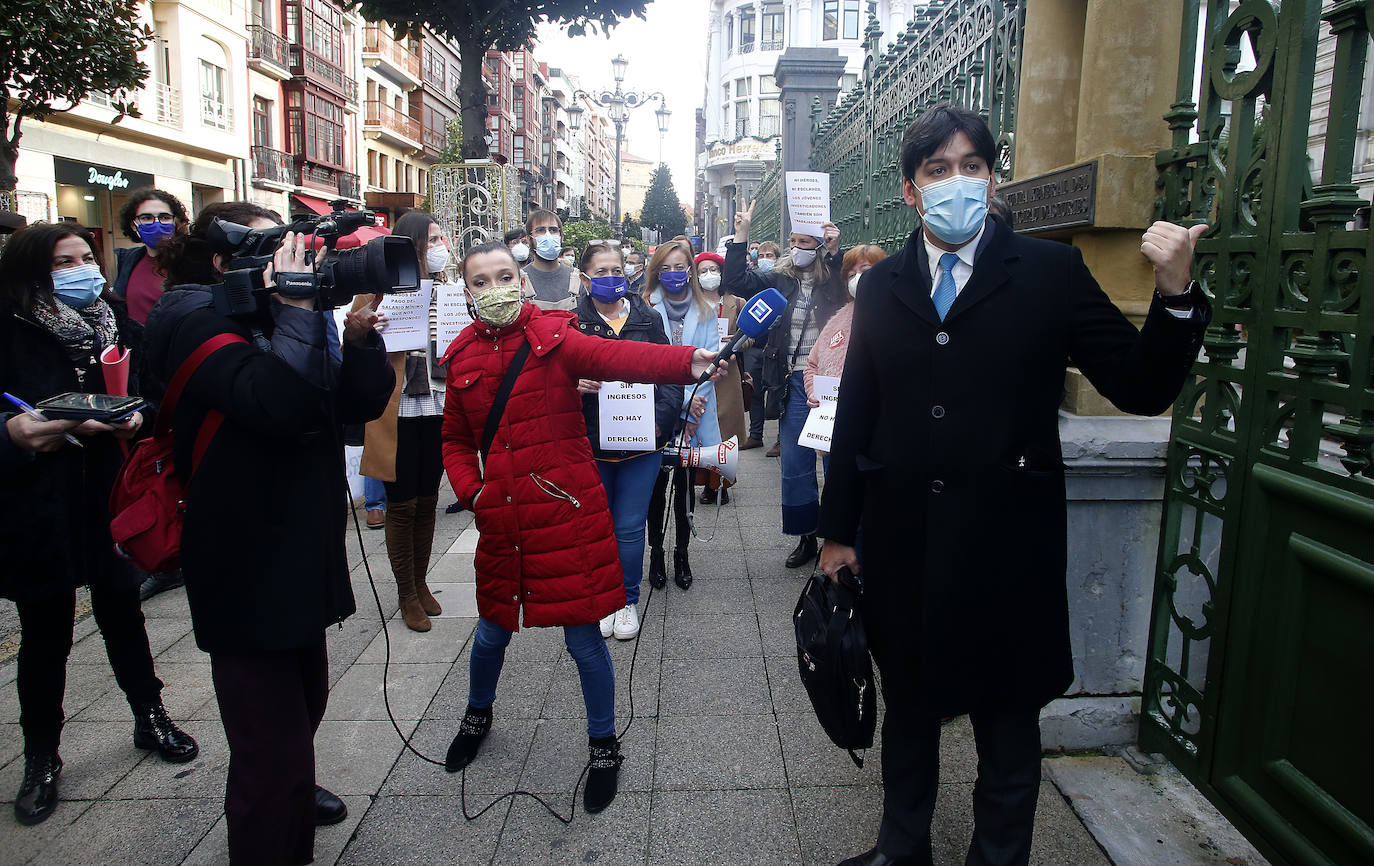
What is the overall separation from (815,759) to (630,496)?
168 cm

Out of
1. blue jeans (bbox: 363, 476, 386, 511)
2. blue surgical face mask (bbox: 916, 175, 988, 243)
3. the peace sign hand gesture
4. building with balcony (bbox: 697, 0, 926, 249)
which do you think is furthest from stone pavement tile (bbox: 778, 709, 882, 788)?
building with balcony (bbox: 697, 0, 926, 249)

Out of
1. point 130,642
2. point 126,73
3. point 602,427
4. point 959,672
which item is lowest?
point 130,642

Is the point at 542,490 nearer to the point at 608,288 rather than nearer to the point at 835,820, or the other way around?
the point at 835,820

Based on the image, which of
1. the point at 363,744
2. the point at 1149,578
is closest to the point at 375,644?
the point at 363,744

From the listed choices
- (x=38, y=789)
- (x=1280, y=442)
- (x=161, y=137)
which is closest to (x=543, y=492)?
(x=38, y=789)

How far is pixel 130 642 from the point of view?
3350 millimetres

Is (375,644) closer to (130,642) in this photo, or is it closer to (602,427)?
(130,642)

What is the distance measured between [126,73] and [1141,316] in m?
7.02

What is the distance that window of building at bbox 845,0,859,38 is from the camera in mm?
51656

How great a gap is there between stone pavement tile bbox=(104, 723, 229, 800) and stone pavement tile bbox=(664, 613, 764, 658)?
6.39 feet

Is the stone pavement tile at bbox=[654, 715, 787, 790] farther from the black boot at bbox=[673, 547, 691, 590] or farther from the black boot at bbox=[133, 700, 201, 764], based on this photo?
the black boot at bbox=[133, 700, 201, 764]

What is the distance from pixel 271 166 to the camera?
28.4 metres

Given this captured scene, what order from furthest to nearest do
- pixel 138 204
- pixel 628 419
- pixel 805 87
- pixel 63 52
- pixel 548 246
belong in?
1. pixel 805 87
2. pixel 548 246
3. pixel 63 52
4. pixel 138 204
5. pixel 628 419

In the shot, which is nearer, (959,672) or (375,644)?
(959,672)
